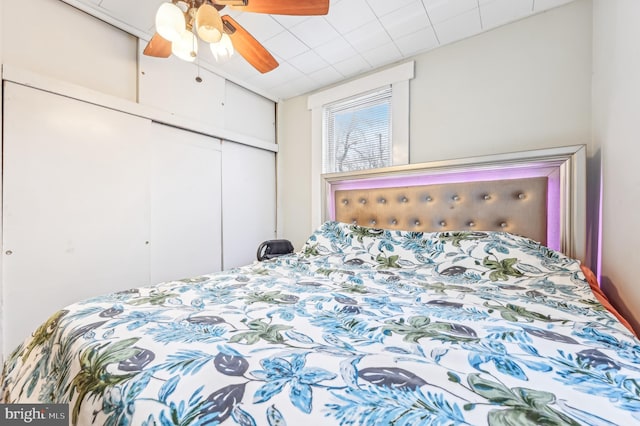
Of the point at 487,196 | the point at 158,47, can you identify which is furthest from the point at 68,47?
the point at 487,196

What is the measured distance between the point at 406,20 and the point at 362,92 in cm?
74

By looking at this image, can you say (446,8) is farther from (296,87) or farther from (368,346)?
(368,346)

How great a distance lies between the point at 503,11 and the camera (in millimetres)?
1831

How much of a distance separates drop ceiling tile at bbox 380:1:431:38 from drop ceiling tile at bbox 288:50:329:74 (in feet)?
2.16

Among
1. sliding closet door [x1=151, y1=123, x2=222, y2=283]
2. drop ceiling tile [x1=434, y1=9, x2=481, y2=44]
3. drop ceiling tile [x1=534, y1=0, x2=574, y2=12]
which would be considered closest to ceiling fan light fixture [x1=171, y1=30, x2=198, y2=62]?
sliding closet door [x1=151, y1=123, x2=222, y2=283]

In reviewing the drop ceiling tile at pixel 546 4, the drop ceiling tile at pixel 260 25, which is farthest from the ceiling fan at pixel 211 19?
the drop ceiling tile at pixel 546 4

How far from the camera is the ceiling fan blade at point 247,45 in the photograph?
4.73ft

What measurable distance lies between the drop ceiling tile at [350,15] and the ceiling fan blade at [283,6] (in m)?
0.71

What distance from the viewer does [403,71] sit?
235cm

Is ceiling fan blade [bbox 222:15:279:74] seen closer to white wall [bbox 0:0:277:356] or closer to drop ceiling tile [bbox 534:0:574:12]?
white wall [bbox 0:0:277:356]

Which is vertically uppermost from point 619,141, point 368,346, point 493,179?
point 619,141

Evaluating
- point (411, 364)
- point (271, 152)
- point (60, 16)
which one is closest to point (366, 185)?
point (271, 152)

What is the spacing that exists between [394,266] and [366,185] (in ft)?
3.11

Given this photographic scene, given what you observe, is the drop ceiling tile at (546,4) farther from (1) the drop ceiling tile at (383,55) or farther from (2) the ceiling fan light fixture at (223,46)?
(2) the ceiling fan light fixture at (223,46)
